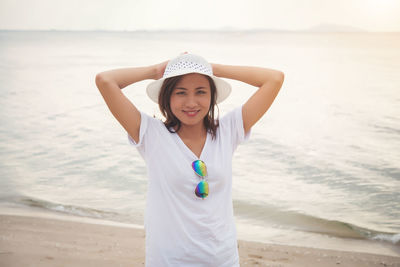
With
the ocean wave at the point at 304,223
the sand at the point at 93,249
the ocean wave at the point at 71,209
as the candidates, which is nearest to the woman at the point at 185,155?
the sand at the point at 93,249

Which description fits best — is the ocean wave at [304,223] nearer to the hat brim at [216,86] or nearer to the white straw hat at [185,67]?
the hat brim at [216,86]

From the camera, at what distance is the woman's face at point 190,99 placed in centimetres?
204

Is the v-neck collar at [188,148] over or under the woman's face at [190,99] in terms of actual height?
under

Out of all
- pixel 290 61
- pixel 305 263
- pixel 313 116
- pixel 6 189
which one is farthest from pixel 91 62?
pixel 305 263

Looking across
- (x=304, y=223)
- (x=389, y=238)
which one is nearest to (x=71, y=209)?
(x=304, y=223)

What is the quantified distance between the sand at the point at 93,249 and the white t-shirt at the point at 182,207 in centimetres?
236

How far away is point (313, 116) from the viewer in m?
13.7

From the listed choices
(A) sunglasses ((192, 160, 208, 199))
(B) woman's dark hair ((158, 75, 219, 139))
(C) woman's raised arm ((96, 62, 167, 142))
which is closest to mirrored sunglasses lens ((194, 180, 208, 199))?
(A) sunglasses ((192, 160, 208, 199))

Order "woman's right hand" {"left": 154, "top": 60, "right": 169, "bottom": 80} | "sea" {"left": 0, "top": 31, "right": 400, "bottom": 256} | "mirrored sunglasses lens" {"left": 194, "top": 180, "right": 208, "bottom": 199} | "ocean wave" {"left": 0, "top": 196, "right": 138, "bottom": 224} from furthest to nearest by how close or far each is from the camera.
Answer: "sea" {"left": 0, "top": 31, "right": 400, "bottom": 256} → "ocean wave" {"left": 0, "top": 196, "right": 138, "bottom": 224} → "woman's right hand" {"left": 154, "top": 60, "right": 169, "bottom": 80} → "mirrored sunglasses lens" {"left": 194, "top": 180, "right": 208, "bottom": 199}

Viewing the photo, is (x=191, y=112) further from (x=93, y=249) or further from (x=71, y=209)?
(x=71, y=209)

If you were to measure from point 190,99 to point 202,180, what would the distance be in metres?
0.39

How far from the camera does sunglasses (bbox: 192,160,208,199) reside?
1934 millimetres

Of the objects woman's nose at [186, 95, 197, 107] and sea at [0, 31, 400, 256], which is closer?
woman's nose at [186, 95, 197, 107]

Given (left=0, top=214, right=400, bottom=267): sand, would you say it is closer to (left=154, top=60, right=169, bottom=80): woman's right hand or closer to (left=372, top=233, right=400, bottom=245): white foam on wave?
(left=372, top=233, right=400, bottom=245): white foam on wave
